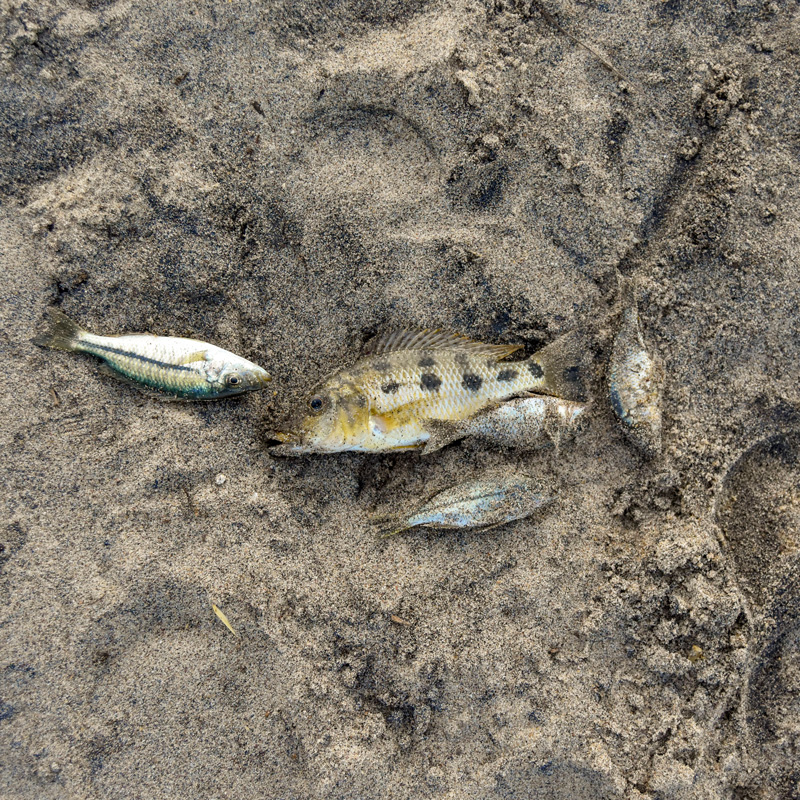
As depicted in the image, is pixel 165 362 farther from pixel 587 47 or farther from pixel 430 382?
pixel 587 47

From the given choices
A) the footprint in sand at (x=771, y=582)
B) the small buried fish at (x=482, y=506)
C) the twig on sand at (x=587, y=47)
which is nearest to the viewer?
the footprint in sand at (x=771, y=582)

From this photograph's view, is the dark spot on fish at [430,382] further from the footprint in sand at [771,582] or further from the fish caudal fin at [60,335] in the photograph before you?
the fish caudal fin at [60,335]

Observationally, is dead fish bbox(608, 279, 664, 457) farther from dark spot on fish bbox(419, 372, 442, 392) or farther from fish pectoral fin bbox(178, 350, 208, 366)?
fish pectoral fin bbox(178, 350, 208, 366)

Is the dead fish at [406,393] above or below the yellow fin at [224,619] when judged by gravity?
above

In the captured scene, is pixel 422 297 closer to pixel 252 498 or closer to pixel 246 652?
pixel 252 498

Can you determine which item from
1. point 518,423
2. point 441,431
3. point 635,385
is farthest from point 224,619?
point 635,385

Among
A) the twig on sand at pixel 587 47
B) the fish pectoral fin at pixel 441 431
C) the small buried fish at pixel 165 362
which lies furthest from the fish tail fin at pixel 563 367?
the small buried fish at pixel 165 362

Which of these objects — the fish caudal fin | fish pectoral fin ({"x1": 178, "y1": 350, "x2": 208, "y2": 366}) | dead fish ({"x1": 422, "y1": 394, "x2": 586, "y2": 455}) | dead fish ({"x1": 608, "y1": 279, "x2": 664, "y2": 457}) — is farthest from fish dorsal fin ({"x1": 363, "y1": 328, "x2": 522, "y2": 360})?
the fish caudal fin

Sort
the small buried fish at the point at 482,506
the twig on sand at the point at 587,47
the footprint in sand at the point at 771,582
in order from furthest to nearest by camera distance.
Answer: the twig on sand at the point at 587,47, the small buried fish at the point at 482,506, the footprint in sand at the point at 771,582
